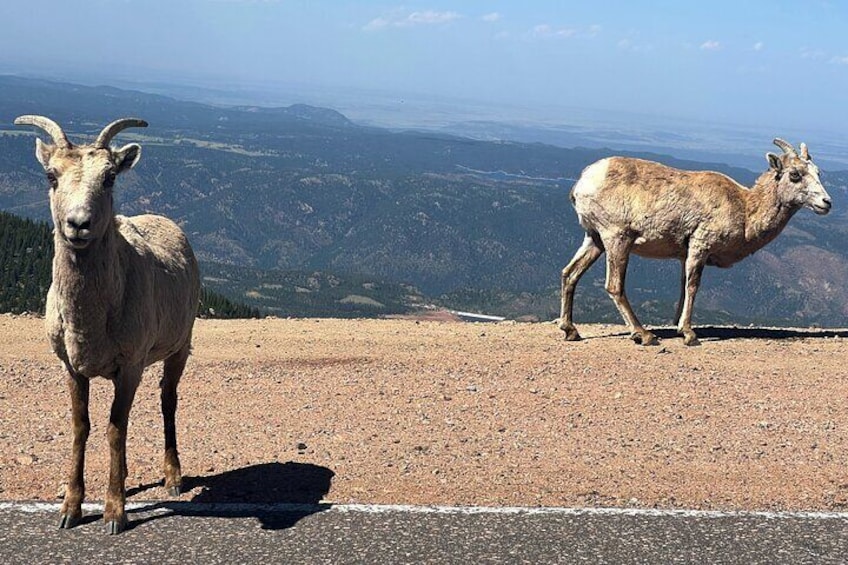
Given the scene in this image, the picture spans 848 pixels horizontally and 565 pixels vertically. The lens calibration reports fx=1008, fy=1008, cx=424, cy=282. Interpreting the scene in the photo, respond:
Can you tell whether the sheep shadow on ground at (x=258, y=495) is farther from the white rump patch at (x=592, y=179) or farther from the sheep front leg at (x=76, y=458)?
the white rump patch at (x=592, y=179)

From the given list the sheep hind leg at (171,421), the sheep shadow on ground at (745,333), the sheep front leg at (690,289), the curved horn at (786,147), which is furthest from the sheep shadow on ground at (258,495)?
the curved horn at (786,147)

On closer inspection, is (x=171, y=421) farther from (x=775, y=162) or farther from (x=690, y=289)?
(x=775, y=162)

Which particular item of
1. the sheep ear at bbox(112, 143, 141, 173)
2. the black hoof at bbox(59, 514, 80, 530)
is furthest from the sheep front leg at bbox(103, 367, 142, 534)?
the sheep ear at bbox(112, 143, 141, 173)

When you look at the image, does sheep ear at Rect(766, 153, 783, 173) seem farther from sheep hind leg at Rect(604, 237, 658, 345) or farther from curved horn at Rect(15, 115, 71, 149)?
curved horn at Rect(15, 115, 71, 149)

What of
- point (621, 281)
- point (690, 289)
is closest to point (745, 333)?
point (690, 289)

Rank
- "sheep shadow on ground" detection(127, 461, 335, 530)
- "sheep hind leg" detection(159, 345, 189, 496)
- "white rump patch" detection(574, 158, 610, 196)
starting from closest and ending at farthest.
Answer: "sheep shadow on ground" detection(127, 461, 335, 530) → "sheep hind leg" detection(159, 345, 189, 496) → "white rump patch" detection(574, 158, 610, 196)

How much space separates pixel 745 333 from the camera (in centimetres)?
1769

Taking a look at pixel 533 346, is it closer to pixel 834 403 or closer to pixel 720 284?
pixel 834 403

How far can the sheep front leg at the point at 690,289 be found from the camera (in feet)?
53.4

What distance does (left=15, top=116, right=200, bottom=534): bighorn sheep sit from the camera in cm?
669

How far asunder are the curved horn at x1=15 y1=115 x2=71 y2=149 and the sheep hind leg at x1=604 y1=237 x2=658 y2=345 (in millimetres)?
10573

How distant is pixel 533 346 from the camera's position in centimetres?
1594

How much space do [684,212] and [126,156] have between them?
36.2ft

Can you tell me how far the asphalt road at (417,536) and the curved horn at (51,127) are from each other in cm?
265
